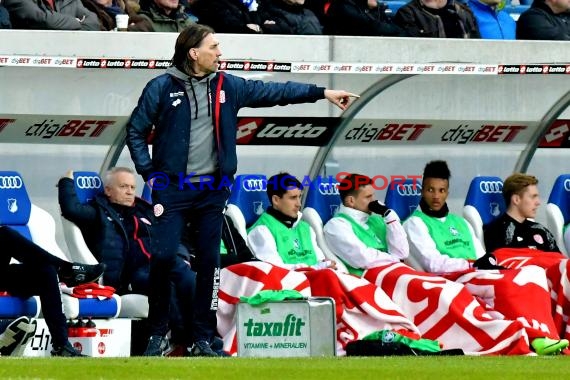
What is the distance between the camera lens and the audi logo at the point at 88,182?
12.0 metres

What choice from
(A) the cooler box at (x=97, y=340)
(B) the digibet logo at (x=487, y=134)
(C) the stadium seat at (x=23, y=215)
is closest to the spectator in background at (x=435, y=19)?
(B) the digibet logo at (x=487, y=134)

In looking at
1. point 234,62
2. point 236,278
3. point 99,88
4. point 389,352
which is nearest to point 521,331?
point 389,352

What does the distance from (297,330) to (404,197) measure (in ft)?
9.80

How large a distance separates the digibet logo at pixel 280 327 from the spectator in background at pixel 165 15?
11.6 ft

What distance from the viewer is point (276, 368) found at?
8.73 meters

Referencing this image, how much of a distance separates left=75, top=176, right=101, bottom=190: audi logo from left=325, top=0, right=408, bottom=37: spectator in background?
2951 millimetres

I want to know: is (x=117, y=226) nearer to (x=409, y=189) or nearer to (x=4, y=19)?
(x=4, y=19)

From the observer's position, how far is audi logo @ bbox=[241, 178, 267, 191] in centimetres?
1277

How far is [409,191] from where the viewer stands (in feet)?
44.0

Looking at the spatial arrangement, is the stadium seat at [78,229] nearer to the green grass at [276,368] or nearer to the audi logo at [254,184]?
the audi logo at [254,184]

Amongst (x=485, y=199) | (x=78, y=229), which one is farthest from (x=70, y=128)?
(x=485, y=199)

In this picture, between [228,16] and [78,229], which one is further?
[228,16]

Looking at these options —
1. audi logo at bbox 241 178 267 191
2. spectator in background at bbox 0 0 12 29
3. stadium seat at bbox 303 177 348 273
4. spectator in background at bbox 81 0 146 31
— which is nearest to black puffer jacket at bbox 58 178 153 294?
audi logo at bbox 241 178 267 191

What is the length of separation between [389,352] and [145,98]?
239 cm
